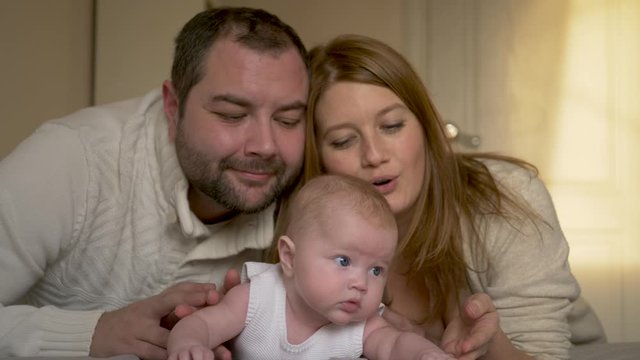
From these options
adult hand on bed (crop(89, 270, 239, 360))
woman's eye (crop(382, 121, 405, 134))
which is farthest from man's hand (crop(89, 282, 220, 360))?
woman's eye (crop(382, 121, 405, 134))

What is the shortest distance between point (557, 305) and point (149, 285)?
1.09 metres

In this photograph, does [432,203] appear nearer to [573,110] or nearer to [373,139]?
[373,139]

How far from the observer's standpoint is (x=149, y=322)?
1.51 meters

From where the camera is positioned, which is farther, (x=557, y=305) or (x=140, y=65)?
(x=140, y=65)

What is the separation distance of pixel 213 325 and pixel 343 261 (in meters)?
0.29

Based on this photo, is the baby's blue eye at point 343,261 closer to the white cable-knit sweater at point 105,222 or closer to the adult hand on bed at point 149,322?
the adult hand on bed at point 149,322

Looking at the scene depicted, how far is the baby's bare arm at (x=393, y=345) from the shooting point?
1.22m

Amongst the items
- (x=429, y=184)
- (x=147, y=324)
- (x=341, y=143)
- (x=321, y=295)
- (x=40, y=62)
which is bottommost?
(x=147, y=324)

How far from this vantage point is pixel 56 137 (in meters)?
1.83

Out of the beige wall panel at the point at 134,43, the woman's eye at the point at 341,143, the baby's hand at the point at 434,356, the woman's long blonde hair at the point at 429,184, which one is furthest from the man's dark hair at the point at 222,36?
the beige wall panel at the point at 134,43

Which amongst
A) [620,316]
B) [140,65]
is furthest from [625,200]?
[140,65]

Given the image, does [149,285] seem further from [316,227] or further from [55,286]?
[316,227]

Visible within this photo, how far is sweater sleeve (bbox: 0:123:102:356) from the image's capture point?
1577mm

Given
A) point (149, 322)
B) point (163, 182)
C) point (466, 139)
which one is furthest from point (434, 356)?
point (466, 139)
